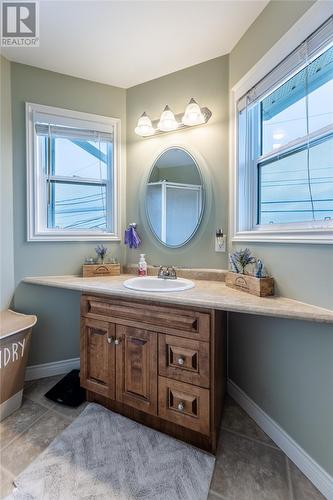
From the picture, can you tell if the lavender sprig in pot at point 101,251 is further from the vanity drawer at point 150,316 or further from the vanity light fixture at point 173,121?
the vanity light fixture at point 173,121

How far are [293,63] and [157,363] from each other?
1.77 m

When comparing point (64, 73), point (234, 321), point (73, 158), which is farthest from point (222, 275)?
point (64, 73)

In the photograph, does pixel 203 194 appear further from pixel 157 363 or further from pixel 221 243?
pixel 157 363

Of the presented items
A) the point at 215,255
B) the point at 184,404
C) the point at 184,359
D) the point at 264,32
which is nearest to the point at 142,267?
the point at 215,255

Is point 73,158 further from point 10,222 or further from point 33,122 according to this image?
point 10,222

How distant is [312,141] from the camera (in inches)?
50.8

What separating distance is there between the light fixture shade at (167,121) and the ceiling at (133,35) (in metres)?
0.38

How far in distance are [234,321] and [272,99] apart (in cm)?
146

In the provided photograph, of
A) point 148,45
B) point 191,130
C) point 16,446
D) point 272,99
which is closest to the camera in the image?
point 16,446

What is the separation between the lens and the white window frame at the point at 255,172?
Result: 1164 millimetres

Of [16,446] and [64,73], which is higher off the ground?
[64,73]

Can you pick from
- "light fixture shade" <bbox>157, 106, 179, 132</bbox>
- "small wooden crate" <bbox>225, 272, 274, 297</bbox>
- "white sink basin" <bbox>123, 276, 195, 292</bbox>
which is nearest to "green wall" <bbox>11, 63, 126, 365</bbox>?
"light fixture shade" <bbox>157, 106, 179, 132</bbox>

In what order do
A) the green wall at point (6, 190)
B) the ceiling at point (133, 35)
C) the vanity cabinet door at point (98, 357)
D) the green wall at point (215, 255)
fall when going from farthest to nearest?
the green wall at point (6, 190), the vanity cabinet door at point (98, 357), the ceiling at point (133, 35), the green wall at point (215, 255)

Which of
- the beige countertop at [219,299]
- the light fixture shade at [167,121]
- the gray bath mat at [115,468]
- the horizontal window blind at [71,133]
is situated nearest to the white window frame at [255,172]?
the beige countertop at [219,299]
